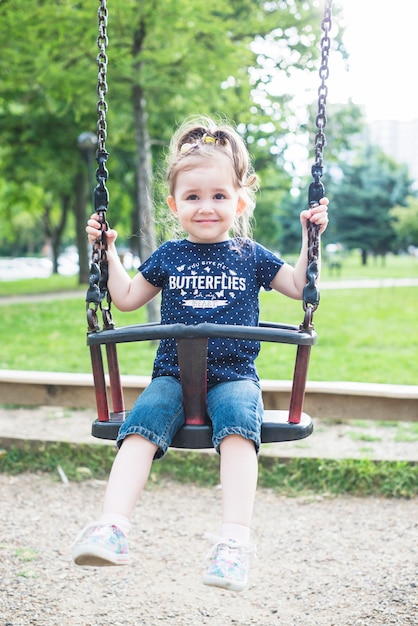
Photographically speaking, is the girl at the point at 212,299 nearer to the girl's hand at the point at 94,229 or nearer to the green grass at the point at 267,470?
the girl's hand at the point at 94,229

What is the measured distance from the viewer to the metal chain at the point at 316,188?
2.17 m

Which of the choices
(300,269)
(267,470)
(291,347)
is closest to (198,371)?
(300,269)

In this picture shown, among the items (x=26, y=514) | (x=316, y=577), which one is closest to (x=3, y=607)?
(x=26, y=514)

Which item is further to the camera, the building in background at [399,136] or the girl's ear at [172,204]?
the building in background at [399,136]

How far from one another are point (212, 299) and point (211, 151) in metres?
0.50

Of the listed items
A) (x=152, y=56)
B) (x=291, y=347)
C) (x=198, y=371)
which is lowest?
(x=291, y=347)

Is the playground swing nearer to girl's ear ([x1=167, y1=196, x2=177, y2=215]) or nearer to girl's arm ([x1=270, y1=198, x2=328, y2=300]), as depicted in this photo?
girl's arm ([x1=270, y1=198, x2=328, y2=300])

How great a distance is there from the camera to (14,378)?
4387 millimetres

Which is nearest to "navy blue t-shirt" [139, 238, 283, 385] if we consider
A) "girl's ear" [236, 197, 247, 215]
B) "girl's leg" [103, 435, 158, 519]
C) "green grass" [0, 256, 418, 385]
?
"girl's ear" [236, 197, 247, 215]

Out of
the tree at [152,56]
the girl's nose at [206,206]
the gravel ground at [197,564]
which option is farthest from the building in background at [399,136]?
the girl's nose at [206,206]

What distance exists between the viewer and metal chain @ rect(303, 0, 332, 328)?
2.17m

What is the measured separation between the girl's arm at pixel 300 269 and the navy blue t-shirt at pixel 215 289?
0.09 feet

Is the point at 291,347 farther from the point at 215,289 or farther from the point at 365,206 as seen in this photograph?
the point at 365,206

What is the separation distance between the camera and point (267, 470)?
→ 164 inches
